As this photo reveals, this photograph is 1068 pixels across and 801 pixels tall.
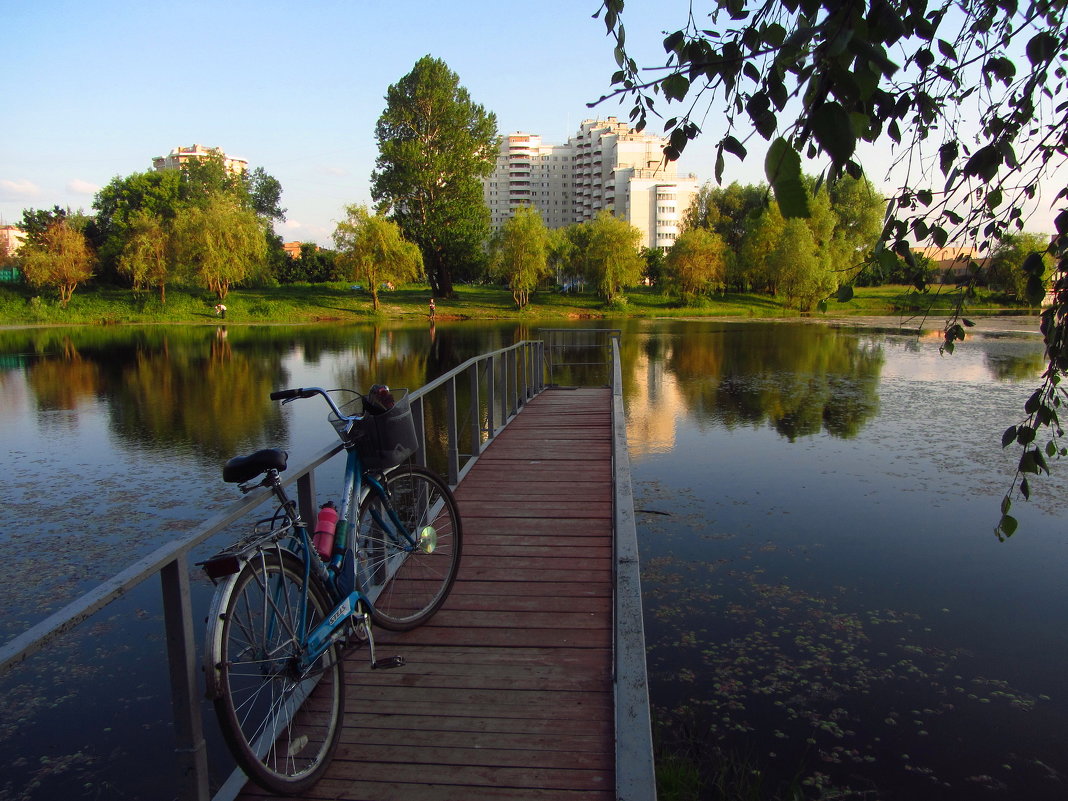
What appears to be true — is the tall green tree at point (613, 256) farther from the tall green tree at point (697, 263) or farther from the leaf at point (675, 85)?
the leaf at point (675, 85)

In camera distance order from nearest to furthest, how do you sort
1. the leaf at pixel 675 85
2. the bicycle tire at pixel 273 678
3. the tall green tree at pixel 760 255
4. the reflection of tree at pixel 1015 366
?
the leaf at pixel 675 85, the bicycle tire at pixel 273 678, the reflection of tree at pixel 1015 366, the tall green tree at pixel 760 255

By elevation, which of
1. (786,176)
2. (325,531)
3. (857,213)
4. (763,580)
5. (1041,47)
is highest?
(857,213)

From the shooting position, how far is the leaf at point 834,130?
45.7 inches

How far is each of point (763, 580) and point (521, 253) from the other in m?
46.9

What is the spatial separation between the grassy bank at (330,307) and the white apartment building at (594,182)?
115ft

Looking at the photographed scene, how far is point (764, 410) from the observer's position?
50.4 ft

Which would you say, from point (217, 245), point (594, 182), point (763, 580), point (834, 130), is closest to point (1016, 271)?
point (834, 130)

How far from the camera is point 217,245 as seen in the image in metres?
44.8

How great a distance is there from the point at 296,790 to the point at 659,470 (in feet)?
28.0

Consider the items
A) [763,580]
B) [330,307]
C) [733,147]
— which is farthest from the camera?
[330,307]

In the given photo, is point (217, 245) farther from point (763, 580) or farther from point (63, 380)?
point (763, 580)

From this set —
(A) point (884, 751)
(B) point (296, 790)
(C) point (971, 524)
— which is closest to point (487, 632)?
(B) point (296, 790)

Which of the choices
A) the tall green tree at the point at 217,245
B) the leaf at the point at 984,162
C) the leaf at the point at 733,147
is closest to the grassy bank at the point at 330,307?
the tall green tree at the point at 217,245

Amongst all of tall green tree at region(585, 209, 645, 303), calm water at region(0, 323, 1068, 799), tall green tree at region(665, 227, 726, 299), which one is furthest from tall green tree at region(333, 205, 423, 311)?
calm water at region(0, 323, 1068, 799)
